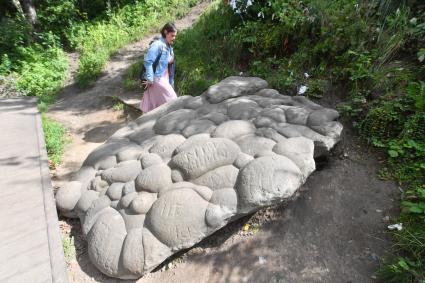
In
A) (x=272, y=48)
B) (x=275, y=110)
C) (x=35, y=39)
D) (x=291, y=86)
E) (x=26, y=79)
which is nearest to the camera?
(x=275, y=110)

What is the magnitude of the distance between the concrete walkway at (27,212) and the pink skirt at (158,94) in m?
1.58

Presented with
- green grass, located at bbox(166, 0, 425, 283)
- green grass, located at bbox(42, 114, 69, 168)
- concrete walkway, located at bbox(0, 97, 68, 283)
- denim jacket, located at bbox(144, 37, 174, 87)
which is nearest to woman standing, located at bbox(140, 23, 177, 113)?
denim jacket, located at bbox(144, 37, 174, 87)

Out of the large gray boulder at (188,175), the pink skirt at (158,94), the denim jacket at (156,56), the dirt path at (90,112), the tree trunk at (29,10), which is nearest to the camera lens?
the large gray boulder at (188,175)

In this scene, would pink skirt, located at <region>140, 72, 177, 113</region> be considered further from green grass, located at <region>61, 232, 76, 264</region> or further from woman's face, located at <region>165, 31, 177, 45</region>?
green grass, located at <region>61, 232, 76, 264</region>

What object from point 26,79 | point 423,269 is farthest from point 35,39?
point 423,269

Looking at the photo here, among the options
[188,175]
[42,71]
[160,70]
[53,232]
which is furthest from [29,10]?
[188,175]

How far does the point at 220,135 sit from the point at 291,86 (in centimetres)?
184

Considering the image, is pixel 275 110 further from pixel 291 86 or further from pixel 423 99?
pixel 423 99

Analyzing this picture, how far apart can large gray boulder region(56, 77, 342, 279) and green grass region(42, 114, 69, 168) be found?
46.8 inches

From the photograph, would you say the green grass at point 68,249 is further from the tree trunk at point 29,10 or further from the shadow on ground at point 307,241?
the tree trunk at point 29,10

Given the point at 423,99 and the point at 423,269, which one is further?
the point at 423,99

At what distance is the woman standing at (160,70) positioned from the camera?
4.60 metres

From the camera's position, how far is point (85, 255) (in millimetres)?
3338

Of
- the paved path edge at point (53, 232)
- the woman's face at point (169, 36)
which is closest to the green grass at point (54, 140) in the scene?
→ the paved path edge at point (53, 232)
